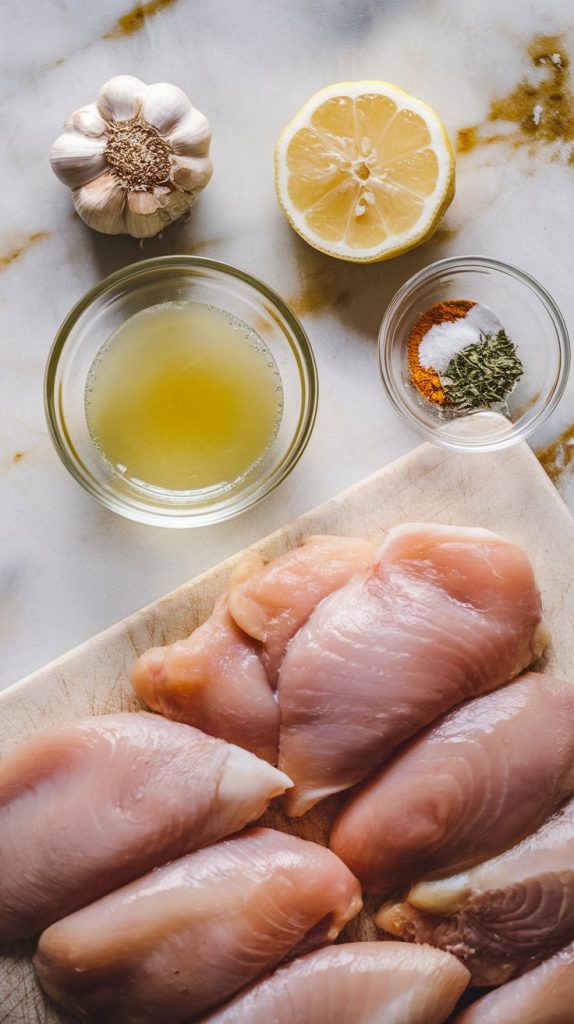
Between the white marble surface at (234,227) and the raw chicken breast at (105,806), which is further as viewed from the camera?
the white marble surface at (234,227)

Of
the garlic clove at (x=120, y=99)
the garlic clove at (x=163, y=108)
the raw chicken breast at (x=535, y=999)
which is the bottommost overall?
the raw chicken breast at (x=535, y=999)

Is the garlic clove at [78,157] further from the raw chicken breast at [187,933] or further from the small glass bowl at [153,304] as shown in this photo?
the raw chicken breast at [187,933]

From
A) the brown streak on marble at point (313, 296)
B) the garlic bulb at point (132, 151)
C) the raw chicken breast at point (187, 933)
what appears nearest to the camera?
the raw chicken breast at point (187, 933)

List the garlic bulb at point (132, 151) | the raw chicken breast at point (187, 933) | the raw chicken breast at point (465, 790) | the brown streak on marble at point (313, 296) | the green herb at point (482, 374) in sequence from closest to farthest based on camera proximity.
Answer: the raw chicken breast at point (187, 933), the raw chicken breast at point (465, 790), the garlic bulb at point (132, 151), the green herb at point (482, 374), the brown streak on marble at point (313, 296)

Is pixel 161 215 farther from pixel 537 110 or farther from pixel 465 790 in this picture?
pixel 465 790

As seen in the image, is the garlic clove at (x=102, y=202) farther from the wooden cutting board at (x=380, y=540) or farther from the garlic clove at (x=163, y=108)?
the wooden cutting board at (x=380, y=540)

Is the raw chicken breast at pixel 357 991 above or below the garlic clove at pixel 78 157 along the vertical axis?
below

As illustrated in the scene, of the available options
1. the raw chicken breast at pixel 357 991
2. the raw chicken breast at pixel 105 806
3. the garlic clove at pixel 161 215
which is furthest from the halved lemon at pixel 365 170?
the raw chicken breast at pixel 357 991
